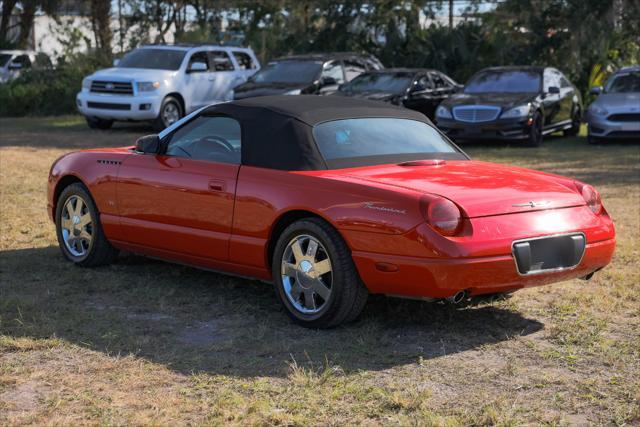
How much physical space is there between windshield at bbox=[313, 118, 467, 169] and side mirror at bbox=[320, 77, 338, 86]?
524 inches

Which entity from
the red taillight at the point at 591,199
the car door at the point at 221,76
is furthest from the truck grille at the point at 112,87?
the red taillight at the point at 591,199

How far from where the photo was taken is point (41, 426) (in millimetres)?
4547

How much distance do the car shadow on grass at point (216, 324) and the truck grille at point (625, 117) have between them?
12.5 meters

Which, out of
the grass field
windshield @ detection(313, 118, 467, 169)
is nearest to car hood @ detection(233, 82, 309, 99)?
the grass field

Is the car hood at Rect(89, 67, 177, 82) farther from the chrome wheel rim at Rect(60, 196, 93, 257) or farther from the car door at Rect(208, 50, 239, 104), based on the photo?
the chrome wheel rim at Rect(60, 196, 93, 257)

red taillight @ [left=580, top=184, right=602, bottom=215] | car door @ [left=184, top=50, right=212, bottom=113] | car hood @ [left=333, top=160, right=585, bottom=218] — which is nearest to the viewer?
car hood @ [left=333, top=160, right=585, bottom=218]

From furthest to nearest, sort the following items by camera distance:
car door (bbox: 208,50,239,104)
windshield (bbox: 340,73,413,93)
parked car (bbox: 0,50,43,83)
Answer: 1. parked car (bbox: 0,50,43,83)
2. car door (bbox: 208,50,239,104)
3. windshield (bbox: 340,73,413,93)

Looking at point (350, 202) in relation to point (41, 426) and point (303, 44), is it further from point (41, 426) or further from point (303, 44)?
point (303, 44)

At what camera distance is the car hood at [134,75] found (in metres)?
20.5

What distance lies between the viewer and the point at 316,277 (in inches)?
244

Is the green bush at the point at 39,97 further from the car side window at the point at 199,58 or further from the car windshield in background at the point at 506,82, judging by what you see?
the car windshield in background at the point at 506,82

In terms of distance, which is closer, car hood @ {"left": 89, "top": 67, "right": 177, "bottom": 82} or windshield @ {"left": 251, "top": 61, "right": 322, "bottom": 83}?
windshield @ {"left": 251, "top": 61, "right": 322, "bottom": 83}

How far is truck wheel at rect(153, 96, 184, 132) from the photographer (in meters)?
20.6

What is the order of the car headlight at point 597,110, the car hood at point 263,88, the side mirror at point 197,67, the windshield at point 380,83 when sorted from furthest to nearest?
the side mirror at point 197,67 → the windshield at point 380,83 → the car hood at point 263,88 → the car headlight at point 597,110
